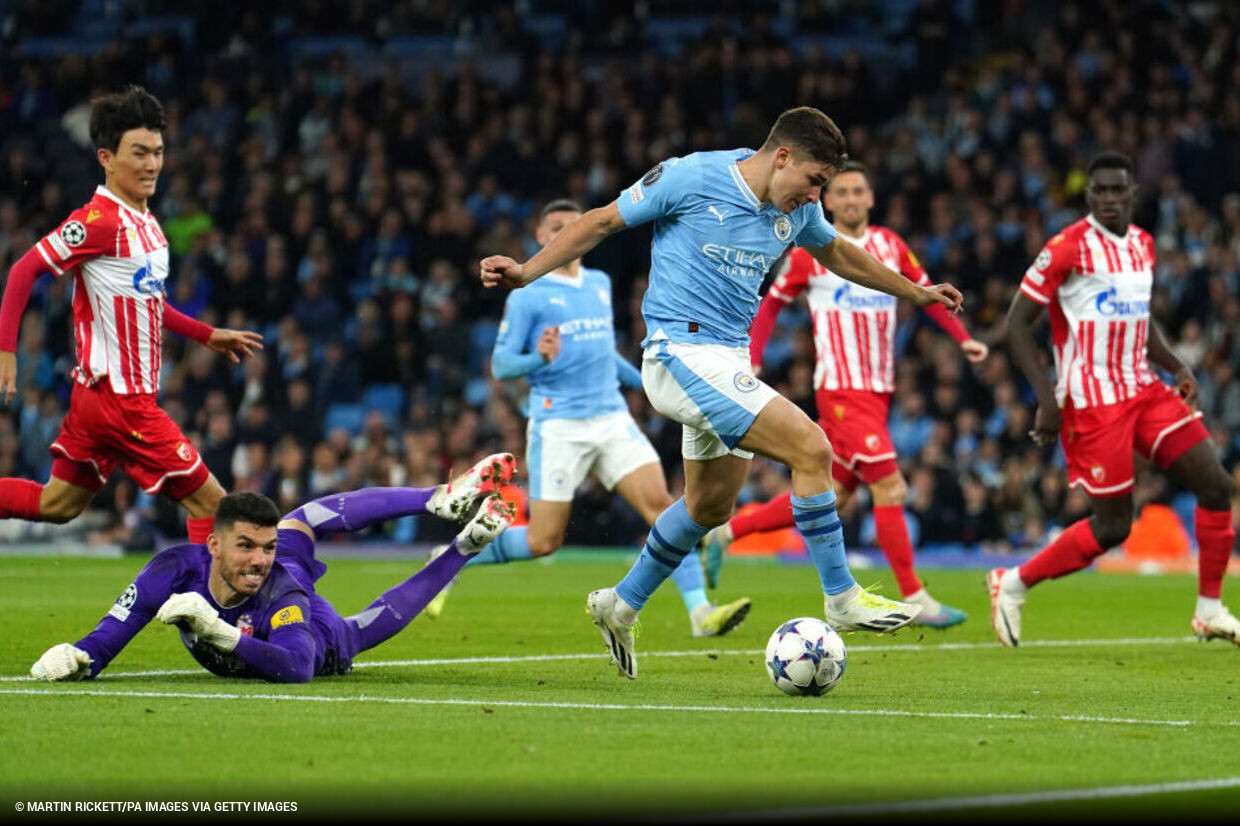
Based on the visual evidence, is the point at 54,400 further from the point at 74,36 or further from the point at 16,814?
the point at 16,814

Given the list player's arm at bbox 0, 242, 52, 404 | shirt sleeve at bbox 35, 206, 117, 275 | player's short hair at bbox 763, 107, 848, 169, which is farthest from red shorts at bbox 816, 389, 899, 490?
player's arm at bbox 0, 242, 52, 404

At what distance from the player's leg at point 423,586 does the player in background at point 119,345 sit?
1364 mm

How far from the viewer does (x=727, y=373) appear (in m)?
8.30

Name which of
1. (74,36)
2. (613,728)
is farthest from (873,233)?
(74,36)

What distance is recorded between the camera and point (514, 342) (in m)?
12.1

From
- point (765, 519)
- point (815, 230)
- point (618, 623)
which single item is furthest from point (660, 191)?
point (765, 519)

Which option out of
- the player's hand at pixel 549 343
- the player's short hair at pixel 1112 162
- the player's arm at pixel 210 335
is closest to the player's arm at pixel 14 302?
the player's arm at pixel 210 335

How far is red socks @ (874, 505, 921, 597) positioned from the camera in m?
12.1

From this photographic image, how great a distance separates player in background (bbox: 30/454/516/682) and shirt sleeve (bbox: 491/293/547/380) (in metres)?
3.21

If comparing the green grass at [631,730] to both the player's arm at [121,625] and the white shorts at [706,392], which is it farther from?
the white shorts at [706,392]

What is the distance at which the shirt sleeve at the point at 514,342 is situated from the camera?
1194 centimetres

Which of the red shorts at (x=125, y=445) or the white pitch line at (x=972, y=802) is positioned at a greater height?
the red shorts at (x=125, y=445)

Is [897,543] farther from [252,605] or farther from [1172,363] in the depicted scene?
[252,605]

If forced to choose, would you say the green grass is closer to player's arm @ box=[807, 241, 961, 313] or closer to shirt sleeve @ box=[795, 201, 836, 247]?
player's arm @ box=[807, 241, 961, 313]
